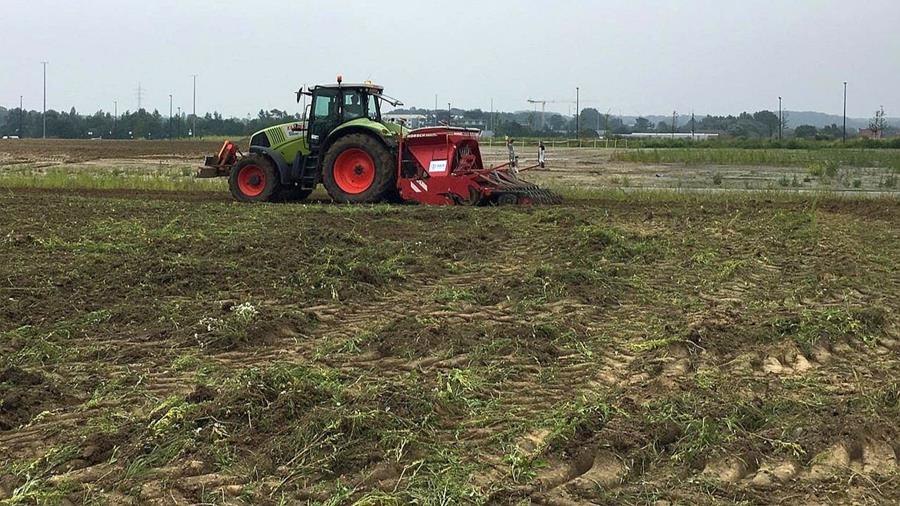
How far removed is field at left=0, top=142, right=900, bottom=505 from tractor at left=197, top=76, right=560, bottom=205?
11.1 ft

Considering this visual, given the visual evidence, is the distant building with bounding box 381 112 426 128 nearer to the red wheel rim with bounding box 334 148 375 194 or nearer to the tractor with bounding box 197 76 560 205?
the tractor with bounding box 197 76 560 205

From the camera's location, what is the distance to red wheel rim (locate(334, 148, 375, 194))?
15000 millimetres

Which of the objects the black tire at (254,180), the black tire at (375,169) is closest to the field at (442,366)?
the black tire at (375,169)

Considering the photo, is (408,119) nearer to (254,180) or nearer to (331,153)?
(331,153)

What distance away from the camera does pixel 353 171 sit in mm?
15086

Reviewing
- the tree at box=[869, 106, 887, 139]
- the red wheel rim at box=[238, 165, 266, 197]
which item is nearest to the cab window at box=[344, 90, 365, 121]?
the red wheel rim at box=[238, 165, 266, 197]

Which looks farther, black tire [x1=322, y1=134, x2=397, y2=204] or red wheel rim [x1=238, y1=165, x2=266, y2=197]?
red wheel rim [x1=238, y1=165, x2=266, y2=197]

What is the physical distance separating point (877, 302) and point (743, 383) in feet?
9.89

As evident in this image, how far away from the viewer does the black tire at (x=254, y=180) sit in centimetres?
1552

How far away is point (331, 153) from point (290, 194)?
194 centimetres

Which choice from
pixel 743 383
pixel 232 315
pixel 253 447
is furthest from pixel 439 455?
pixel 232 315

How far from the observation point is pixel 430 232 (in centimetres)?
1118

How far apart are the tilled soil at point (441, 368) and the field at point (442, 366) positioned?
0.06ft

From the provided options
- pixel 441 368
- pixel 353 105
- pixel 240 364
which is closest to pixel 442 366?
pixel 441 368
